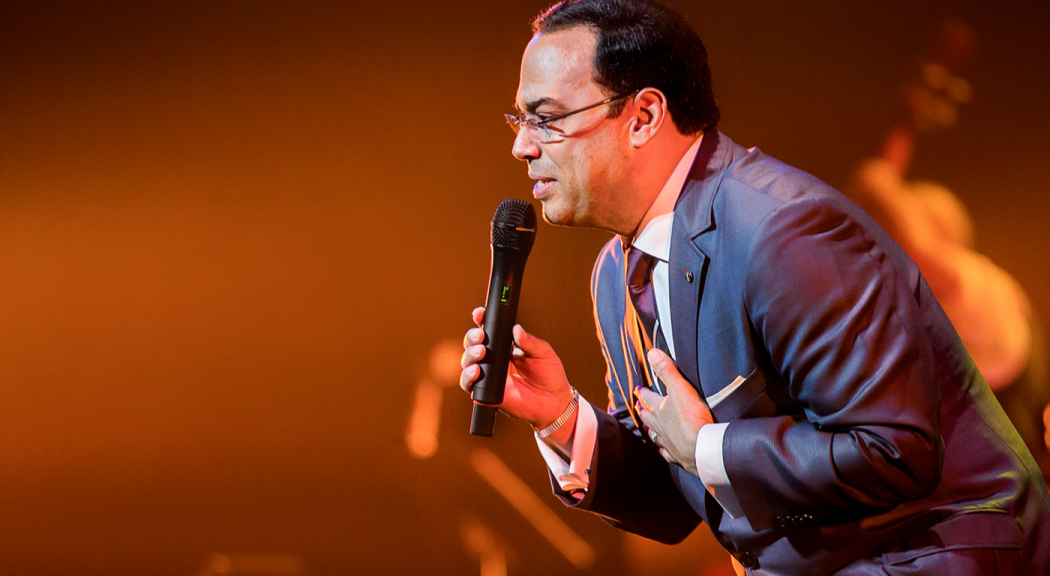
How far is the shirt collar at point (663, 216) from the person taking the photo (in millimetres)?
1363

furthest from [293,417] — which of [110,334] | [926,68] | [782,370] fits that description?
[926,68]

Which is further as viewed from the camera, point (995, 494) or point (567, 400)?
point (567, 400)

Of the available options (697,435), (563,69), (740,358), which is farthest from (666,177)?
(697,435)

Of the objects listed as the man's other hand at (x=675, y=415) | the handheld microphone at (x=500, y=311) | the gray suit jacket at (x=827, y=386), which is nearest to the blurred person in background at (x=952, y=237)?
the gray suit jacket at (x=827, y=386)

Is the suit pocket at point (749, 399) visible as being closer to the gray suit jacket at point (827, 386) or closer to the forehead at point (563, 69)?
the gray suit jacket at point (827, 386)

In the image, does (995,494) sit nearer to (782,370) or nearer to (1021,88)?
(782,370)

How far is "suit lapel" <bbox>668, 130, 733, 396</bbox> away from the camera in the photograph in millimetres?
1232

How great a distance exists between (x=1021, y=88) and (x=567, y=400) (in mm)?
2532

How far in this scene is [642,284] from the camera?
4.66 ft

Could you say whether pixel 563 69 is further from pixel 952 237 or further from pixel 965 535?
pixel 952 237

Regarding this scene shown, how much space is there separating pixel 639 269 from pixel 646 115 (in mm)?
304

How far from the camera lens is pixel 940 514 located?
3.80ft

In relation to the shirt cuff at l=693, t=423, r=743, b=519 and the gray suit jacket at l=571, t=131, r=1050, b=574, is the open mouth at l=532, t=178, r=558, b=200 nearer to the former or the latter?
the gray suit jacket at l=571, t=131, r=1050, b=574

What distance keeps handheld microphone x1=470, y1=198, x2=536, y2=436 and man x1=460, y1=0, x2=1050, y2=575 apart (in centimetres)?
3
